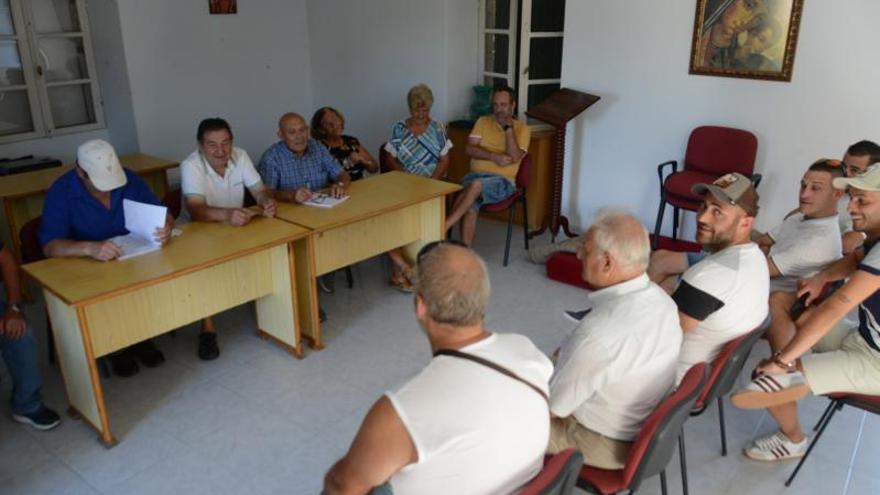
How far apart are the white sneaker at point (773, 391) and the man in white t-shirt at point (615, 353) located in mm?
652

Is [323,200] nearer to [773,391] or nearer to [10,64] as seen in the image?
[773,391]

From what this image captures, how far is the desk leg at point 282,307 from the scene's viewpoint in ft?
10.5

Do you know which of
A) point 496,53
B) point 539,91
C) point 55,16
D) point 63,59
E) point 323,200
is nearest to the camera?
point 323,200

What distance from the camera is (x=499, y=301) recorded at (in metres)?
4.01

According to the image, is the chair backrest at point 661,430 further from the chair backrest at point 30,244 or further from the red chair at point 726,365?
the chair backrest at point 30,244

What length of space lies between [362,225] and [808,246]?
7.12 feet

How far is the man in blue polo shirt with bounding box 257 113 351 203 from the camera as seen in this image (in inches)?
143

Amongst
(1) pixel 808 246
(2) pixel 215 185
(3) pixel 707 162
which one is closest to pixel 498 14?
(3) pixel 707 162

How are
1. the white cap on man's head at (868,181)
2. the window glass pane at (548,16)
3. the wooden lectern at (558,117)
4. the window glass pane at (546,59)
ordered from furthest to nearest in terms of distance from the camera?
the window glass pane at (546,59) → the window glass pane at (548,16) → the wooden lectern at (558,117) → the white cap on man's head at (868,181)

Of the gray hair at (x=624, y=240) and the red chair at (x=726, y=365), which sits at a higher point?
the gray hair at (x=624, y=240)

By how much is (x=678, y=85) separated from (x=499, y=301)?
1.98 metres

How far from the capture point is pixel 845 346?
236 centimetres

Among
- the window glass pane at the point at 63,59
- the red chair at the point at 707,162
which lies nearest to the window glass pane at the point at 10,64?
the window glass pane at the point at 63,59

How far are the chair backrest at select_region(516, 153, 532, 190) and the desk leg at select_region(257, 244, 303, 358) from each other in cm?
183
